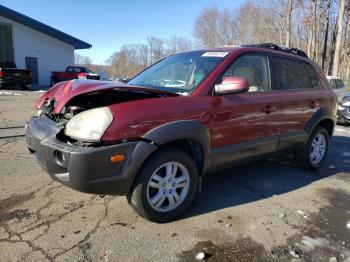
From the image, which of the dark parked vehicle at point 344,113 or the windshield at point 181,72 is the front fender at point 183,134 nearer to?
the windshield at point 181,72

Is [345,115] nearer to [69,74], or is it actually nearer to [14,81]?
[14,81]

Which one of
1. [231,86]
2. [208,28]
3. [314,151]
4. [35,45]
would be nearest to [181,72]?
[231,86]

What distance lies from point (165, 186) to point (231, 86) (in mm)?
1235

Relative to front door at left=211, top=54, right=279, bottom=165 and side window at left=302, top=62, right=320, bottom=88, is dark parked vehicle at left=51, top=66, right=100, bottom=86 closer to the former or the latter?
side window at left=302, top=62, right=320, bottom=88

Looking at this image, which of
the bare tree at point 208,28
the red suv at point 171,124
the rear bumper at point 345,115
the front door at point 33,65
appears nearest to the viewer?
the red suv at point 171,124

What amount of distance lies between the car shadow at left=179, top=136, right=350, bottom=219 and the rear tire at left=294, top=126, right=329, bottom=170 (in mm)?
131

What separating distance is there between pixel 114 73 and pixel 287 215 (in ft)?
231

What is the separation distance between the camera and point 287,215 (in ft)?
12.6

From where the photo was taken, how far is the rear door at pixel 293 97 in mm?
4621

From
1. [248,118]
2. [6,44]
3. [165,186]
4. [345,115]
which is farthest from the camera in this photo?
[6,44]

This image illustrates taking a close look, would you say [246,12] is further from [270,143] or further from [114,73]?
[270,143]

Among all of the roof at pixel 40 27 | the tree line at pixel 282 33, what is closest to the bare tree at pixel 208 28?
the tree line at pixel 282 33

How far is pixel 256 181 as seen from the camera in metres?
4.92

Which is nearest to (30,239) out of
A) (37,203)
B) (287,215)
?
(37,203)
